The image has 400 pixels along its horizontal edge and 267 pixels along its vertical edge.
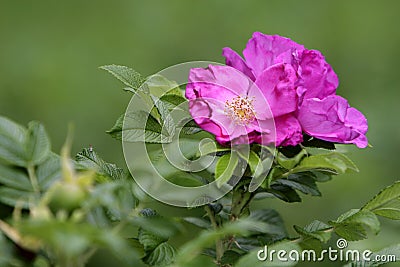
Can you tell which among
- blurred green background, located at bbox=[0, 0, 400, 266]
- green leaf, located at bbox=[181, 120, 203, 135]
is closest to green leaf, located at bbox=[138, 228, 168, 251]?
green leaf, located at bbox=[181, 120, 203, 135]

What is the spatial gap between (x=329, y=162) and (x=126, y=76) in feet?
0.69

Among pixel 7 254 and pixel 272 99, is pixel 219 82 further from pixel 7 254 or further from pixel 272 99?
pixel 7 254

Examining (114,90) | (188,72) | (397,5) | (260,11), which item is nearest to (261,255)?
(188,72)

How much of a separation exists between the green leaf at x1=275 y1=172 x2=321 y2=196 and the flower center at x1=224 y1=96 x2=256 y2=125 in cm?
8

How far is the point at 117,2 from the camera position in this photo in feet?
6.60

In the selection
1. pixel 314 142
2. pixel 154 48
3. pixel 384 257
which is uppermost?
pixel 154 48

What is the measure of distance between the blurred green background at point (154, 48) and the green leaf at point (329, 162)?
3.26 ft

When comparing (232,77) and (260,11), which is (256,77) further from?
(260,11)

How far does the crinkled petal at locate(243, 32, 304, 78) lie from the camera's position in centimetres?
65

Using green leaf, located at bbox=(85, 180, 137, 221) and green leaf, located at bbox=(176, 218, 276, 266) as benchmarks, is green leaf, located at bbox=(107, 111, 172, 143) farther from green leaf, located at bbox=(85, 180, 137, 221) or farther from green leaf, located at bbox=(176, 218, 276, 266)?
green leaf, located at bbox=(176, 218, 276, 266)

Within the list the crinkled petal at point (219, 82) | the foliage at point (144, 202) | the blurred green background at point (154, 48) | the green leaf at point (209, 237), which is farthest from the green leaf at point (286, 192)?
the blurred green background at point (154, 48)

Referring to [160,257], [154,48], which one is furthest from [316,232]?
[154,48]

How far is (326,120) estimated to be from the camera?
605 millimetres

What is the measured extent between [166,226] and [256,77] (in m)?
0.24
